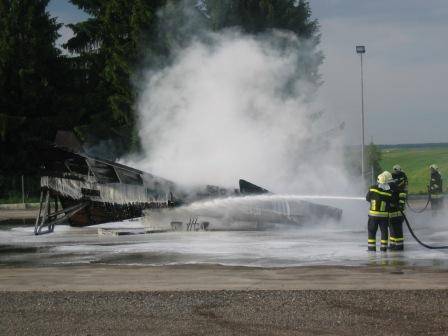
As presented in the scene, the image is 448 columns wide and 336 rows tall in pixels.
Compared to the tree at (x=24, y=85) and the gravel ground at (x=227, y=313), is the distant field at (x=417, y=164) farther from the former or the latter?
the gravel ground at (x=227, y=313)

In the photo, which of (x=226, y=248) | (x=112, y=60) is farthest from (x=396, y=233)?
(x=112, y=60)

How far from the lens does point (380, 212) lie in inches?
584

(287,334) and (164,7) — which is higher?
(164,7)

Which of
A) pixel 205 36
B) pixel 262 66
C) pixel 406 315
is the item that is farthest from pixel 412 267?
pixel 205 36

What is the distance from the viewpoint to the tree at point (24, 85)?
135 ft

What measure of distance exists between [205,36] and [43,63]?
16891 millimetres

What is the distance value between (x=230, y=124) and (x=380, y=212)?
9.39 m

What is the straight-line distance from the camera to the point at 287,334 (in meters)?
7.74

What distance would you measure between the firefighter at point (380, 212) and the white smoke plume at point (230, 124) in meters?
7.71

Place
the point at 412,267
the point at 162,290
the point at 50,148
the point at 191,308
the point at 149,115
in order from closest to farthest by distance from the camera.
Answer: the point at 191,308
the point at 162,290
the point at 412,267
the point at 50,148
the point at 149,115

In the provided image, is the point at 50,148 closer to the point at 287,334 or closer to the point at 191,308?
the point at 191,308

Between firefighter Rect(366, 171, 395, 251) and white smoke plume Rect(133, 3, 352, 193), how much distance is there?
25.3ft

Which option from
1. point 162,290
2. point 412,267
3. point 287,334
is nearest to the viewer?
point 287,334

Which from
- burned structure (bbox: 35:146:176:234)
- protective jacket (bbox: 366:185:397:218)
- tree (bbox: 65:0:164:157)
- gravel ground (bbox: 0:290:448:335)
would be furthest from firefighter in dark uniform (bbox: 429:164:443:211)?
gravel ground (bbox: 0:290:448:335)
